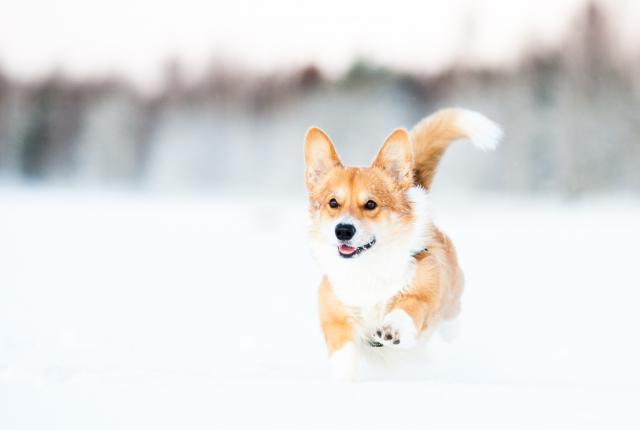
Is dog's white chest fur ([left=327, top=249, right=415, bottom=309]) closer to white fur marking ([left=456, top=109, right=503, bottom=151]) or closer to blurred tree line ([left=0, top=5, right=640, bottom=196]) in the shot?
white fur marking ([left=456, top=109, right=503, bottom=151])

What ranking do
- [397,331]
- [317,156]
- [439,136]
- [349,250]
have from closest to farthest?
1. [397,331]
2. [349,250]
3. [317,156]
4. [439,136]

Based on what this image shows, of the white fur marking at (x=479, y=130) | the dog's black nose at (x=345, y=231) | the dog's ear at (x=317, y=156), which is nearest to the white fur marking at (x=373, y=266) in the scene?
the dog's black nose at (x=345, y=231)

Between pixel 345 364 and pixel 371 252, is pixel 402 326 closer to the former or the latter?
pixel 345 364

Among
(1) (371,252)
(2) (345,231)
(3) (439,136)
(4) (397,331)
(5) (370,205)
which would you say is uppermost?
(3) (439,136)

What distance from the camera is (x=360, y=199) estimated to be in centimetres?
342

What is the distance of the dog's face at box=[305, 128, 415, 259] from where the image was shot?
3.32m

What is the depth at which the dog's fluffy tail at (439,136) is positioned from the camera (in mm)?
3904

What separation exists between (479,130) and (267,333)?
2.39 m

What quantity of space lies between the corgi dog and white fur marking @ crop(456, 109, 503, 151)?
1.43ft

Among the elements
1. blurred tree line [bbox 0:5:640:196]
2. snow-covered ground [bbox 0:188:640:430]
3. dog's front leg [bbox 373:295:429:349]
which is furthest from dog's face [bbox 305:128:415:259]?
blurred tree line [bbox 0:5:640:196]

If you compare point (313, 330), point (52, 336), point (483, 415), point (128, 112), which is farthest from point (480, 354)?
point (128, 112)

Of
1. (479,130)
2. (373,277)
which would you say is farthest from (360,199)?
(479,130)

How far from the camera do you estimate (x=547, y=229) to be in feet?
43.7

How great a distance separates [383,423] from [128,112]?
20217 mm
